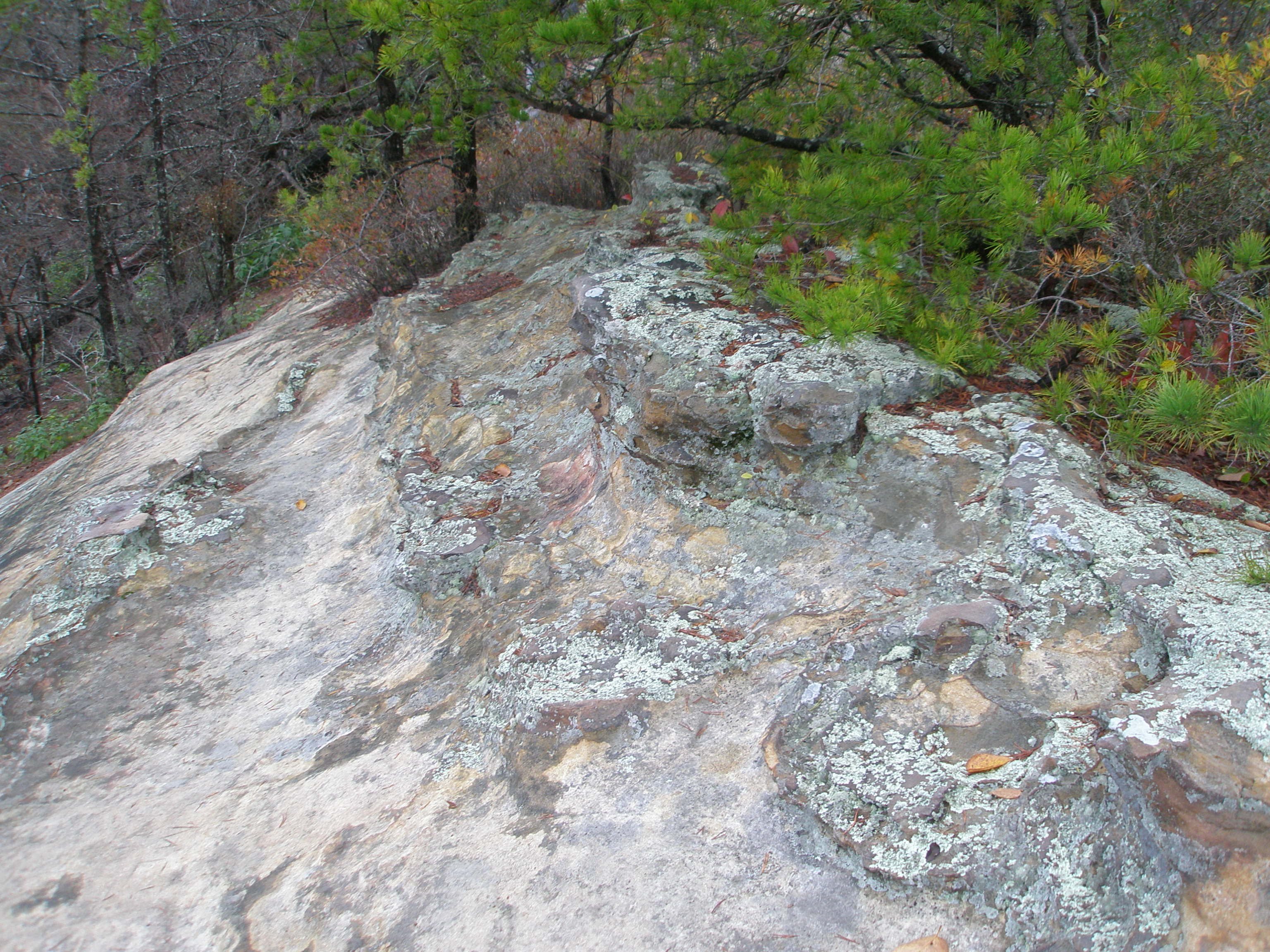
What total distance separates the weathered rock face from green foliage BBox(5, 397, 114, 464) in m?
6.28

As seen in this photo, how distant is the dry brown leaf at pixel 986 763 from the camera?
5.80 ft

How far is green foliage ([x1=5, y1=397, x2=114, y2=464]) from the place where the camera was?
9289mm

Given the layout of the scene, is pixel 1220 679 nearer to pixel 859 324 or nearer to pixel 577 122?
pixel 859 324

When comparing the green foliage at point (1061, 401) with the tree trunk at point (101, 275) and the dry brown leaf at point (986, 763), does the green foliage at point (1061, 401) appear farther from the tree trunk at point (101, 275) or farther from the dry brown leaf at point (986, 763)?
the tree trunk at point (101, 275)

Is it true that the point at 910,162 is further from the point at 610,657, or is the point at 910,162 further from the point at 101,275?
the point at 101,275

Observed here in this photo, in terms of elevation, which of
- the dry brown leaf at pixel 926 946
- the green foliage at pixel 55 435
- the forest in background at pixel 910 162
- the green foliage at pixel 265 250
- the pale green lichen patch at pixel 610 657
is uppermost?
the forest in background at pixel 910 162

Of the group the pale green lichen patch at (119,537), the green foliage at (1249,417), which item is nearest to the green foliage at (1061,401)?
the green foliage at (1249,417)

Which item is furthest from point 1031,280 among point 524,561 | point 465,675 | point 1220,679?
point 465,675

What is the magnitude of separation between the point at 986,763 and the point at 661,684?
0.85 m

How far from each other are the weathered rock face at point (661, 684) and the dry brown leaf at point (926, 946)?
0.08ft

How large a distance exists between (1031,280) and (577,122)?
569 cm

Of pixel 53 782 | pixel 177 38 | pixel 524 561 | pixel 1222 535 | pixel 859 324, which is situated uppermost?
pixel 177 38

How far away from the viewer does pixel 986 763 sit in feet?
5.84

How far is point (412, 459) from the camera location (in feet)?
12.4
